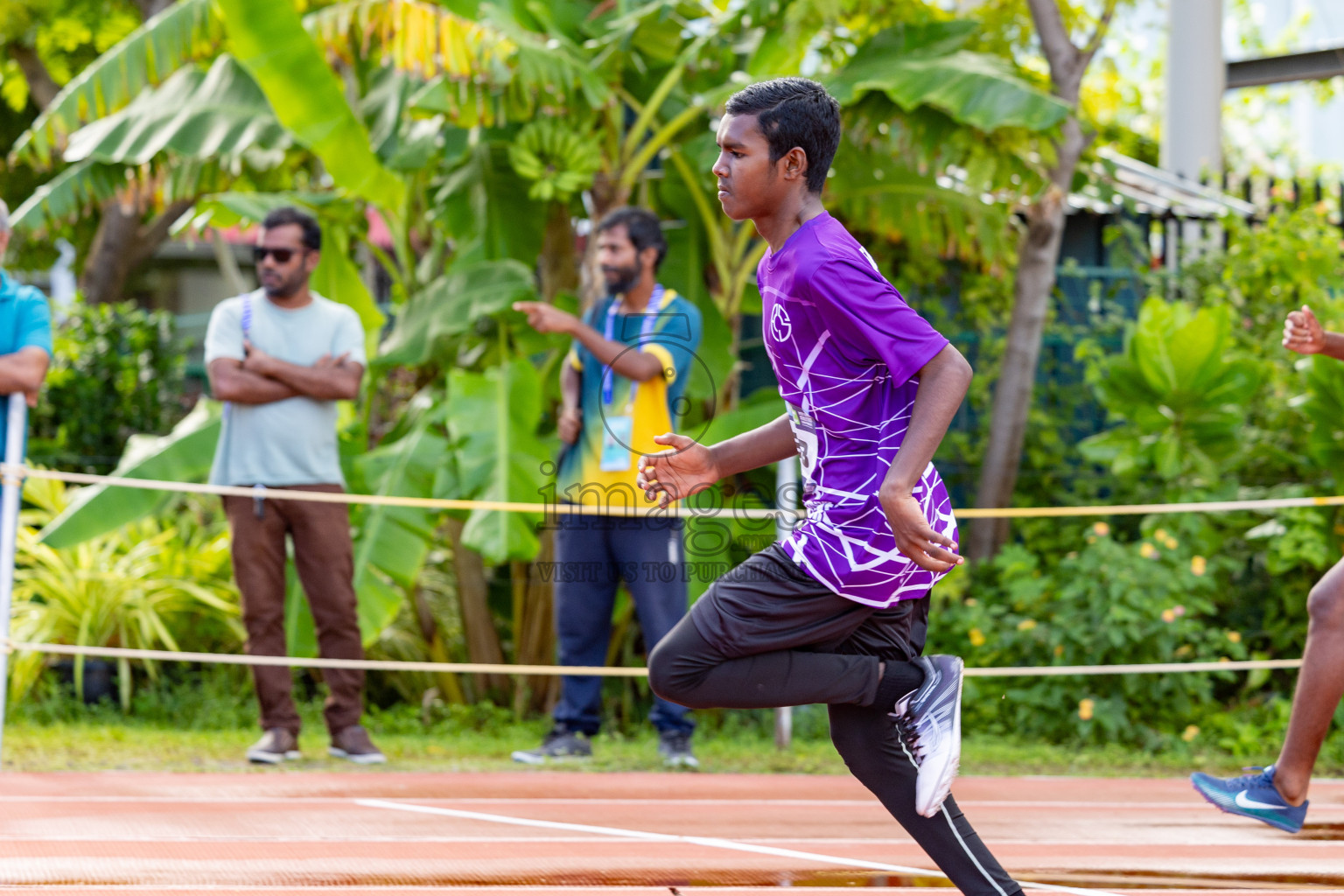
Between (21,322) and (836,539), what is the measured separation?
3.61m

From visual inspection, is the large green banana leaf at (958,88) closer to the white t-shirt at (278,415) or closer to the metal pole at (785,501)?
the metal pole at (785,501)

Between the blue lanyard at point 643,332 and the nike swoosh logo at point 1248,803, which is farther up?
the blue lanyard at point 643,332

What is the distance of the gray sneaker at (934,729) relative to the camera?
2.85 metres

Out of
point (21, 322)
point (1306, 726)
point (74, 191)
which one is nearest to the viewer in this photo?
point (1306, 726)

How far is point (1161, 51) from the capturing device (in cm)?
1998

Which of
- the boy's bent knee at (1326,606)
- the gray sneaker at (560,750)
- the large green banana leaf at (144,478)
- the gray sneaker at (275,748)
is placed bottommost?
the gray sneaker at (560,750)

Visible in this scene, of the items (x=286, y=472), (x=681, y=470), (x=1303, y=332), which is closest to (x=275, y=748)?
(x=286, y=472)

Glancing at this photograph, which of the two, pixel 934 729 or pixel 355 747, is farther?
pixel 355 747

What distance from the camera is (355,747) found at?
587 cm

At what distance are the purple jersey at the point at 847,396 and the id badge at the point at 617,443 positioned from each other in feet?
9.23

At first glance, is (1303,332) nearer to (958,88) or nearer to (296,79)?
(958,88)

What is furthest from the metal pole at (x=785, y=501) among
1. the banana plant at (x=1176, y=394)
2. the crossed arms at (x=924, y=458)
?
the crossed arms at (x=924, y=458)

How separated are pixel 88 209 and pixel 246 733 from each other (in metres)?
3.77

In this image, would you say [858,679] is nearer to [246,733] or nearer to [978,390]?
[246,733]
